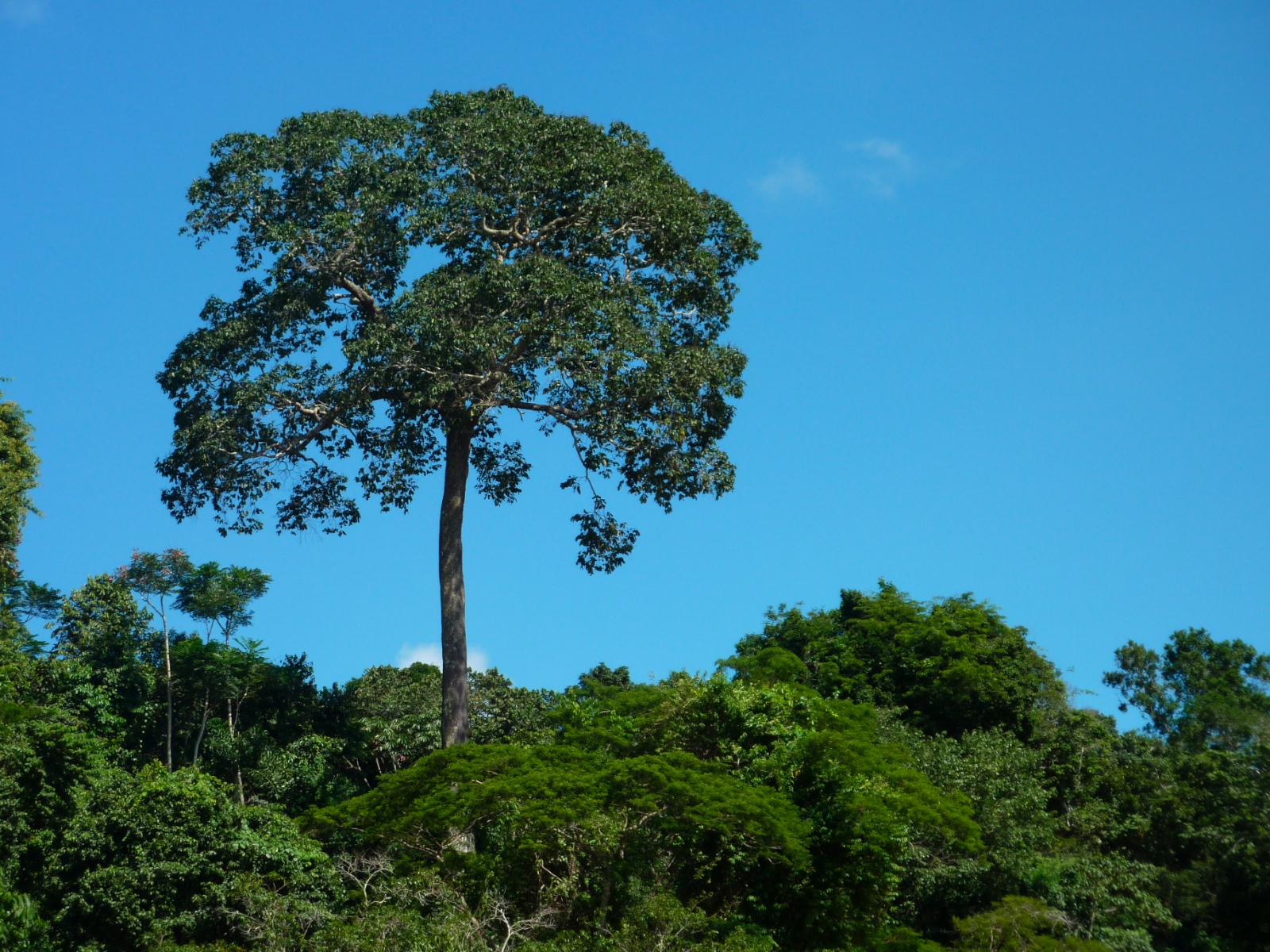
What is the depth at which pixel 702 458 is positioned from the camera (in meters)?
22.2

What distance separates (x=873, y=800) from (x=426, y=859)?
6.34m

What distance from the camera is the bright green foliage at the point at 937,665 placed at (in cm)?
2772

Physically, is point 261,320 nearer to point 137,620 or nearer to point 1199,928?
point 137,620

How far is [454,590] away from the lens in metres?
21.8

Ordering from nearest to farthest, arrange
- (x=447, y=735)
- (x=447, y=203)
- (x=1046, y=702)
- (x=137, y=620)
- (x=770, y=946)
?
1. (x=770, y=946)
2. (x=447, y=735)
3. (x=447, y=203)
4. (x=137, y=620)
5. (x=1046, y=702)

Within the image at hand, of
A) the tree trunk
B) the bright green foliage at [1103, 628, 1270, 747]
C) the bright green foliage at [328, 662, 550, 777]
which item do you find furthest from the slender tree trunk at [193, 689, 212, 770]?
the bright green foliage at [1103, 628, 1270, 747]

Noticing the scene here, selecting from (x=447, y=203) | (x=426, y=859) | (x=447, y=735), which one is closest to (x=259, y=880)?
(x=426, y=859)

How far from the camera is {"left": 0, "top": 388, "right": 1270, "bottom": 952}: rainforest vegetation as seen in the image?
16.7 metres

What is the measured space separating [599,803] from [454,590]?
19.8ft

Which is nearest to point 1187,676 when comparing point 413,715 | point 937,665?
point 937,665

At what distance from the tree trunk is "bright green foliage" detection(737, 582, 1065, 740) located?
24.2 feet

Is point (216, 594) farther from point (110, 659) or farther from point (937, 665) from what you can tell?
point (937, 665)

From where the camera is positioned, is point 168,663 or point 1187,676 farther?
point 1187,676

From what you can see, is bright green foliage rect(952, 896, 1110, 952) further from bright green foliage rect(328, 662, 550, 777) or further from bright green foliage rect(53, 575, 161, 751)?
bright green foliage rect(53, 575, 161, 751)
